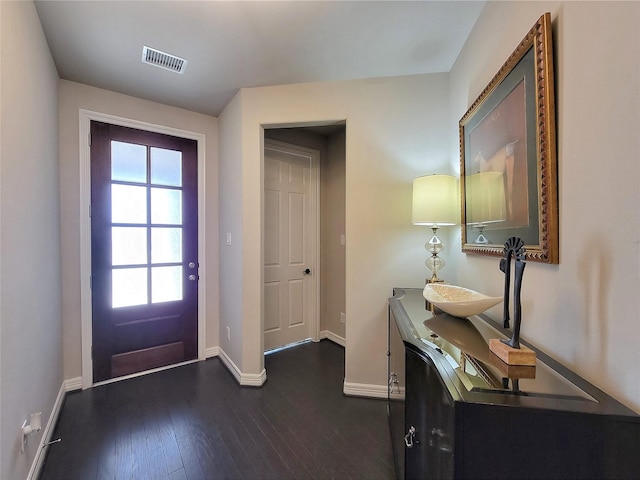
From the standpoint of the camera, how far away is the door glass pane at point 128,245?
89.5 inches

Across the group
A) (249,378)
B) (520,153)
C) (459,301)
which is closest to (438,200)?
(520,153)

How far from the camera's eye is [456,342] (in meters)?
0.96

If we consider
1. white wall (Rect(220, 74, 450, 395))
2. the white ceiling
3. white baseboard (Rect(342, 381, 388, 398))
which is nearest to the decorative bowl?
white wall (Rect(220, 74, 450, 395))

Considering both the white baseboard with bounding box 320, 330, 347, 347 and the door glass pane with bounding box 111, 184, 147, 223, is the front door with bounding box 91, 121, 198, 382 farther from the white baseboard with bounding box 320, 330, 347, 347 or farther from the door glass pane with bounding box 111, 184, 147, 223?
the white baseboard with bounding box 320, 330, 347, 347

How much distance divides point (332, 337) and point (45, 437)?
7.81 feet

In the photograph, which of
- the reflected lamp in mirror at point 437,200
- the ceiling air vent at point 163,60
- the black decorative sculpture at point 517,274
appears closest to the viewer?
the black decorative sculpture at point 517,274

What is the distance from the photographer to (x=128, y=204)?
232 centimetres

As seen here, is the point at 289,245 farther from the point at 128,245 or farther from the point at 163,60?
the point at 163,60

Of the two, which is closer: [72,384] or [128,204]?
[72,384]

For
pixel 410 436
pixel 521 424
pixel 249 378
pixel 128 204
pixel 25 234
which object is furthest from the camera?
pixel 128 204

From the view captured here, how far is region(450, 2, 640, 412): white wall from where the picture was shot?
650 mm

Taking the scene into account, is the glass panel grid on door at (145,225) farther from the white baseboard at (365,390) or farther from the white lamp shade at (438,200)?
the white lamp shade at (438,200)

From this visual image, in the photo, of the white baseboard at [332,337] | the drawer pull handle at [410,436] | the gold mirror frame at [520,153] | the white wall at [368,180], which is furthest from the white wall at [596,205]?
the white baseboard at [332,337]

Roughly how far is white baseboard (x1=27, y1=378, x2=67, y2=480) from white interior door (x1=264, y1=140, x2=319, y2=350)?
5.30 ft
